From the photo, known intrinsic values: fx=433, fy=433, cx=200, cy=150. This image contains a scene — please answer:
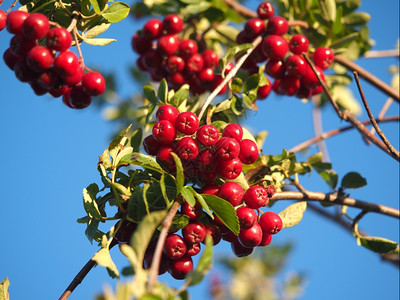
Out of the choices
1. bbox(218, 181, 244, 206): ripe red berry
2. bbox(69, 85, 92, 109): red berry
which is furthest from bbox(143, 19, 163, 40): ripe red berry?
bbox(218, 181, 244, 206): ripe red berry

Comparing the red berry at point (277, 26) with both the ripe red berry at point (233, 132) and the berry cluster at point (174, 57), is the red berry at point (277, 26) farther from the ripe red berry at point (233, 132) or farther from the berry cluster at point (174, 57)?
the ripe red berry at point (233, 132)

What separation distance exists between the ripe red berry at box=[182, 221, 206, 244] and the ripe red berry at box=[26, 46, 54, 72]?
2.58 feet

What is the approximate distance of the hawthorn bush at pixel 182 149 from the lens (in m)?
1.48

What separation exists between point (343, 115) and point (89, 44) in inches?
54.9

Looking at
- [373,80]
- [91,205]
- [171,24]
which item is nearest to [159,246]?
[91,205]

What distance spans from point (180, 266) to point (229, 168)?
398 mm

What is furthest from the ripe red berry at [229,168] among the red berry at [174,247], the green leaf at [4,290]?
the green leaf at [4,290]

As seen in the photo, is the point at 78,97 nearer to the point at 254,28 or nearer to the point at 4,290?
the point at 4,290

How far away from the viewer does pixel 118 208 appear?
64.7 inches

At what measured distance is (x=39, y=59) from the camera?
1570 millimetres

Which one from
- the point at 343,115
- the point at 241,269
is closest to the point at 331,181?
the point at 343,115

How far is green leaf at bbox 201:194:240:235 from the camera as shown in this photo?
145 centimetres

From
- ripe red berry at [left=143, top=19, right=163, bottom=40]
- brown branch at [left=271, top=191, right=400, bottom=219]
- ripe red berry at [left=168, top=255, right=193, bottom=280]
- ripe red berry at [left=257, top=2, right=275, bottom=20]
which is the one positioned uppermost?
ripe red berry at [left=257, top=2, right=275, bottom=20]

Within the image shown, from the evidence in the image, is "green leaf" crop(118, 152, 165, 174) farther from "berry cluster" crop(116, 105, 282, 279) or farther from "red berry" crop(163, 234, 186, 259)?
"red berry" crop(163, 234, 186, 259)
